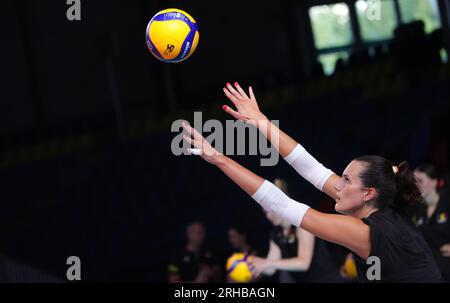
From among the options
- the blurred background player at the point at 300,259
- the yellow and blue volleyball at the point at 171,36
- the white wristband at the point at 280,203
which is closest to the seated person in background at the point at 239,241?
the blurred background player at the point at 300,259

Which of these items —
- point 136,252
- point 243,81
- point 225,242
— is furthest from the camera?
point 243,81

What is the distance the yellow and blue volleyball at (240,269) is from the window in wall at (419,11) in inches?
393

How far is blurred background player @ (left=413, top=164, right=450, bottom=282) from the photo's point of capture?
19.6ft

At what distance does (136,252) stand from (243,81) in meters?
7.22

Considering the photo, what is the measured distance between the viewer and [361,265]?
10.2 feet

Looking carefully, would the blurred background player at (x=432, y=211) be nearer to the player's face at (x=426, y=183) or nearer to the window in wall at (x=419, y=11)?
the player's face at (x=426, y=183)

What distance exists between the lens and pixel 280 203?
3012mm

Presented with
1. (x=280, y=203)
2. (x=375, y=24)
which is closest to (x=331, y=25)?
(x=375, y=24)

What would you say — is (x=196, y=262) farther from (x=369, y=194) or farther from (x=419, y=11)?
(x=419, y=11)

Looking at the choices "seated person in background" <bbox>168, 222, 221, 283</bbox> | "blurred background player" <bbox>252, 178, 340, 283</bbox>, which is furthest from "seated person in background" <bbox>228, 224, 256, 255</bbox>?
"blurred background player" <bbox>252, 178, 340, 283</bbox>

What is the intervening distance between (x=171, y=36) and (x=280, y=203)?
164cm
